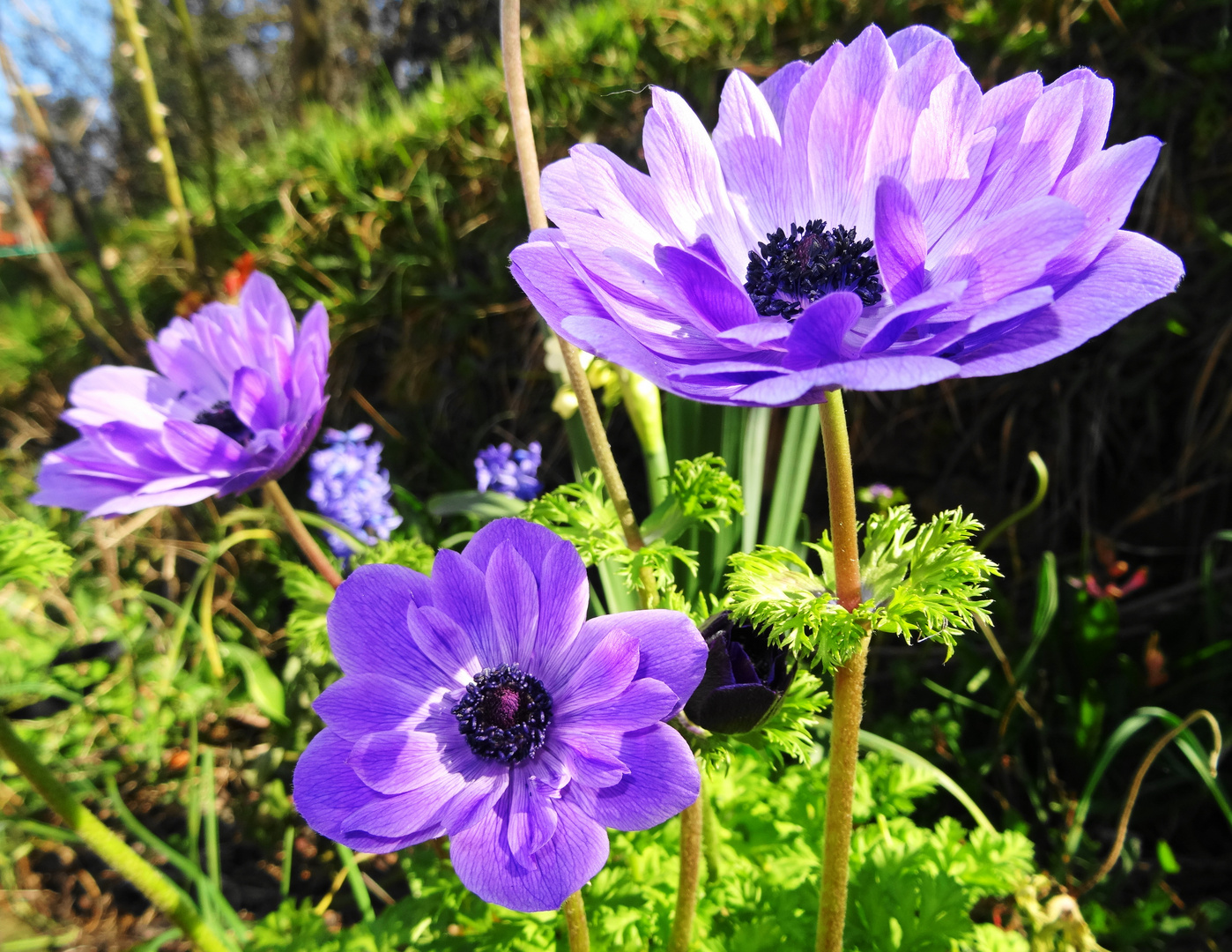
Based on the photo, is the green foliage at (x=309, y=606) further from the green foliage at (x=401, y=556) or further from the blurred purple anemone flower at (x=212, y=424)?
the blurred purple anemone flower at (x=212, y=424)

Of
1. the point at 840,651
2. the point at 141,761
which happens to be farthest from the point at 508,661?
the point at 141,761

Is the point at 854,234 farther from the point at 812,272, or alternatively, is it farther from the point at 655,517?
the point at 655,517

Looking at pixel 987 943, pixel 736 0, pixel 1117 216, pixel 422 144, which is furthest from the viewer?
pixel 422 144

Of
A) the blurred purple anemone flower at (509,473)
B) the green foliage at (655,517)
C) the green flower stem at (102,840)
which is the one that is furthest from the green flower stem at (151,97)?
the green foliage at (655,517)

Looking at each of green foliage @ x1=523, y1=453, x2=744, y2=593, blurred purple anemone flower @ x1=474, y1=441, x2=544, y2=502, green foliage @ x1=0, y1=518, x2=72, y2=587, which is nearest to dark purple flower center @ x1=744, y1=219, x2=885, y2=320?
green foliage @ x1=523, y1=453, x2=744, y2=593

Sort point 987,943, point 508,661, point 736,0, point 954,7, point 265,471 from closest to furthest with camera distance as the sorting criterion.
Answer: point 508,661
point 265,471
point 987,943
point 954,7
point 736,0

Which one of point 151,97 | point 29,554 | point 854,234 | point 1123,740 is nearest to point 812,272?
point 854,234

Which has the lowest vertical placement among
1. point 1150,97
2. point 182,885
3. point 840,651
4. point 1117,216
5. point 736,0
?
point 182,885

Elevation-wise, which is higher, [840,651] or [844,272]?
[844,272]

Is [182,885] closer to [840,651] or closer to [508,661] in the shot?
[508,661]
